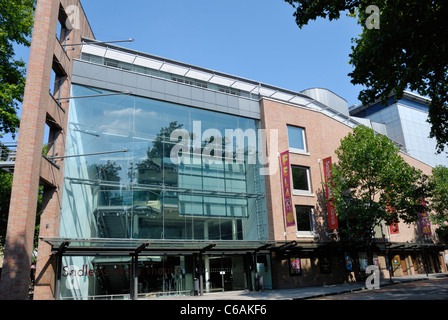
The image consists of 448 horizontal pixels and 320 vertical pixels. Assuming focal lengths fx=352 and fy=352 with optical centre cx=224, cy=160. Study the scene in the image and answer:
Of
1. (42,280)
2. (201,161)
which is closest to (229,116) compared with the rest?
(201,161)

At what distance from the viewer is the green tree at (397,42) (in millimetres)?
10641

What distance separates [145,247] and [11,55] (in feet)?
42.9

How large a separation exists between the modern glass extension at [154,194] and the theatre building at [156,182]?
0.08 meters

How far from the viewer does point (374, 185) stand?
88.7 feet

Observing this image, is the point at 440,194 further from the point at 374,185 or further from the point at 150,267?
the point at 150,267

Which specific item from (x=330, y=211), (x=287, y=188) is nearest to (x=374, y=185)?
(x=330, y=211)

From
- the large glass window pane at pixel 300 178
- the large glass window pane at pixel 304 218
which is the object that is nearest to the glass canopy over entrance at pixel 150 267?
the large glass window pane at pixel 304 218

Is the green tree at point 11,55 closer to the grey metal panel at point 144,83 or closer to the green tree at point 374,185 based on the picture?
the grey metal panel at point 144,83

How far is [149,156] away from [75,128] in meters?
4.69

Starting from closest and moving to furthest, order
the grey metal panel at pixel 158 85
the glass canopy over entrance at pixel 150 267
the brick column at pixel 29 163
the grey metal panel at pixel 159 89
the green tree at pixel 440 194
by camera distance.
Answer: the brick column at pixel 29 163
the glass canopy over entrance at pixel 150 267
the grey metal panel at pixel 159 89
the grey metal panel at pixel 158 85
the green tree at pixel 440 194

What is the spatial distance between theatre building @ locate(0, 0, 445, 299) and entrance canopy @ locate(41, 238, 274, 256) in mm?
76

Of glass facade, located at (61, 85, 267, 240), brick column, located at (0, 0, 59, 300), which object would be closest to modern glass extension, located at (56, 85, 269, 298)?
glass facade, located at (61, 85, 267, 240)

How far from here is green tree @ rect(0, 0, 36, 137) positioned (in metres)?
18.1

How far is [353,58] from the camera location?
500 inches
